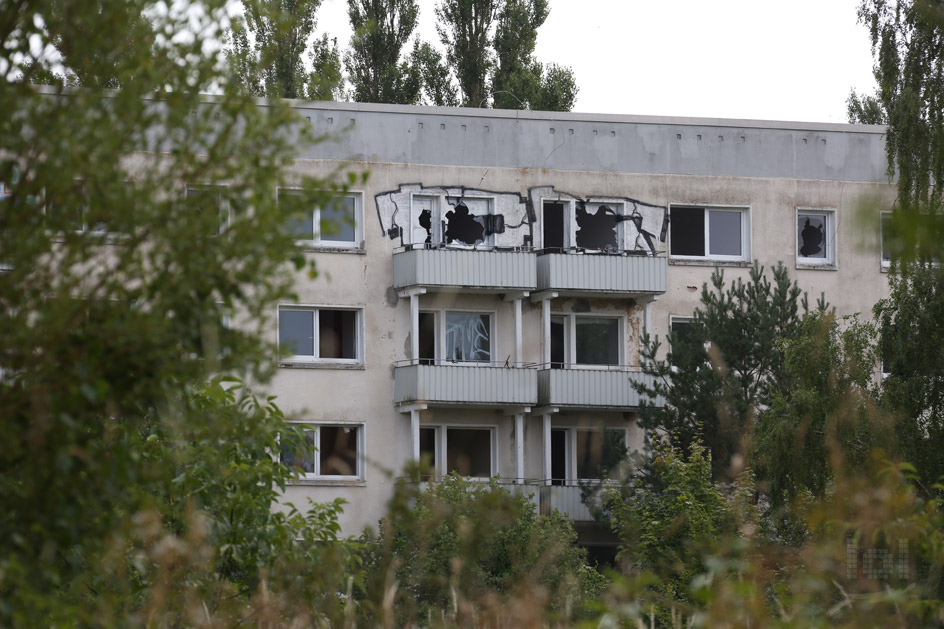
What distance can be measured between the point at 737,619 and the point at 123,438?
2938 mm

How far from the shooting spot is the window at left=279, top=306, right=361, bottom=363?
3275 centimetres

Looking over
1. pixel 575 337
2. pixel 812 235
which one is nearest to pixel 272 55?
pixel 575 337

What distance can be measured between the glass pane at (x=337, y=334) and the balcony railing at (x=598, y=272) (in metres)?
4.40

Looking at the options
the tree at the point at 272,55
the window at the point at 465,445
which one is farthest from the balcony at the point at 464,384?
the tree at the point at 272,55

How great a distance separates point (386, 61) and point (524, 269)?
595 inches

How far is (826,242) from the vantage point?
35.8 m

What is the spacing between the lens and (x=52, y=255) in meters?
4.29

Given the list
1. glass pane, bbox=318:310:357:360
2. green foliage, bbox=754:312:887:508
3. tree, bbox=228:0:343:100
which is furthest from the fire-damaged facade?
tree, bbox=228:0:343:100

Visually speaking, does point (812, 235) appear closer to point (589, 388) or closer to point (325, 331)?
point (589, 388)

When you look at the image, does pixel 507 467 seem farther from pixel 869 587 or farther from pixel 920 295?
pixel 869 587

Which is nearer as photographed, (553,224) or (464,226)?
(464,226)

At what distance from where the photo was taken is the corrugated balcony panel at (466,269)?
3206 centimetres

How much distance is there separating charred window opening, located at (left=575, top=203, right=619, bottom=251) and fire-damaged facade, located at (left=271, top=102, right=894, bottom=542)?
0.15 feet

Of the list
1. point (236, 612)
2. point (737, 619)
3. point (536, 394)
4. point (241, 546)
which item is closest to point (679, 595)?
point (536, 394)
